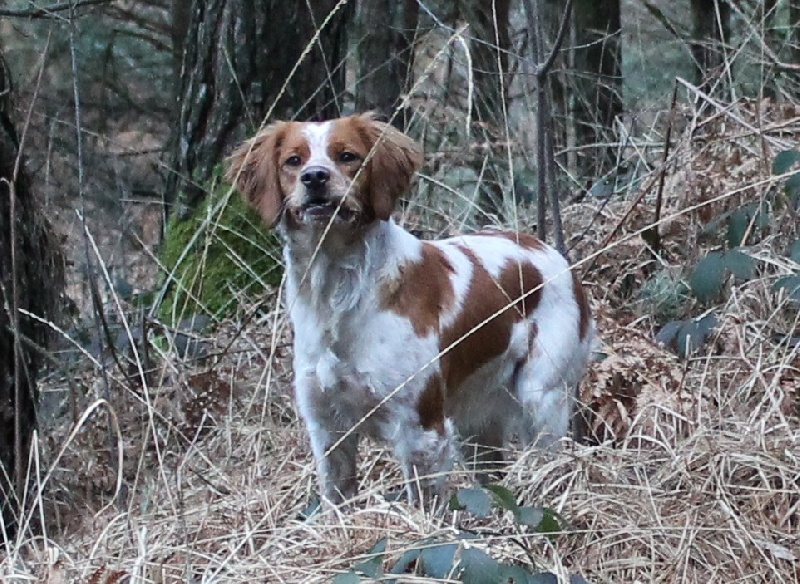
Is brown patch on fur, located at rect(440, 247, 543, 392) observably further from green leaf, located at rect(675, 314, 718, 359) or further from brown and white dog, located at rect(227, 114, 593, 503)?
green leaf, located at rect(675, 314, 718, 359)

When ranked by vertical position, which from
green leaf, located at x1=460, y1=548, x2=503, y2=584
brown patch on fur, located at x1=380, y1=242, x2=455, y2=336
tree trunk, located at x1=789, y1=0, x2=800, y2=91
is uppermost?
tree trunk, located at x1=789, y1=0, x2=800, y2=91

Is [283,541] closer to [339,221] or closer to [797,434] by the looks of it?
[339,221]

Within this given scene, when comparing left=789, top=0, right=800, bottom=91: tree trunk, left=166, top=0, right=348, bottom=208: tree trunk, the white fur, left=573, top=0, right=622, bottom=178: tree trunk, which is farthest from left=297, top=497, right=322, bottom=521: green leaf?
left=573, top=0, right=622, bottom=178: tree trunk

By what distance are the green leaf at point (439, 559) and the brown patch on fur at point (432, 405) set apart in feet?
3.88

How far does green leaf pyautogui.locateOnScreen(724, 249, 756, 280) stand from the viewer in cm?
392

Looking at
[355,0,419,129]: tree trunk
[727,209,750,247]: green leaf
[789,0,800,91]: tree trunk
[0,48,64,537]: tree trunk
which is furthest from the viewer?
[355,0,419,129]: tree trunk

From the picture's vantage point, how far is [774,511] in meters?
3.32

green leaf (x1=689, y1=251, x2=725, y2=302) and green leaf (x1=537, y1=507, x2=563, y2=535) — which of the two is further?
green leaf (x1=689, y1=251, x2=725, y2=302)

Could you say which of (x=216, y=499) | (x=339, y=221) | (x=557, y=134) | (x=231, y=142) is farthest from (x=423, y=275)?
(x=557, y=134)

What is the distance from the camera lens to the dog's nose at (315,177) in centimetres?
362

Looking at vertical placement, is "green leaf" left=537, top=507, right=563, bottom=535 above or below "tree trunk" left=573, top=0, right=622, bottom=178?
below

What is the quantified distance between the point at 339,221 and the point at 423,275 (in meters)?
0.37

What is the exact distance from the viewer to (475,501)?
8.62ft

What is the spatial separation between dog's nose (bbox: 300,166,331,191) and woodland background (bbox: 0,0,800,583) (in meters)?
0.28
